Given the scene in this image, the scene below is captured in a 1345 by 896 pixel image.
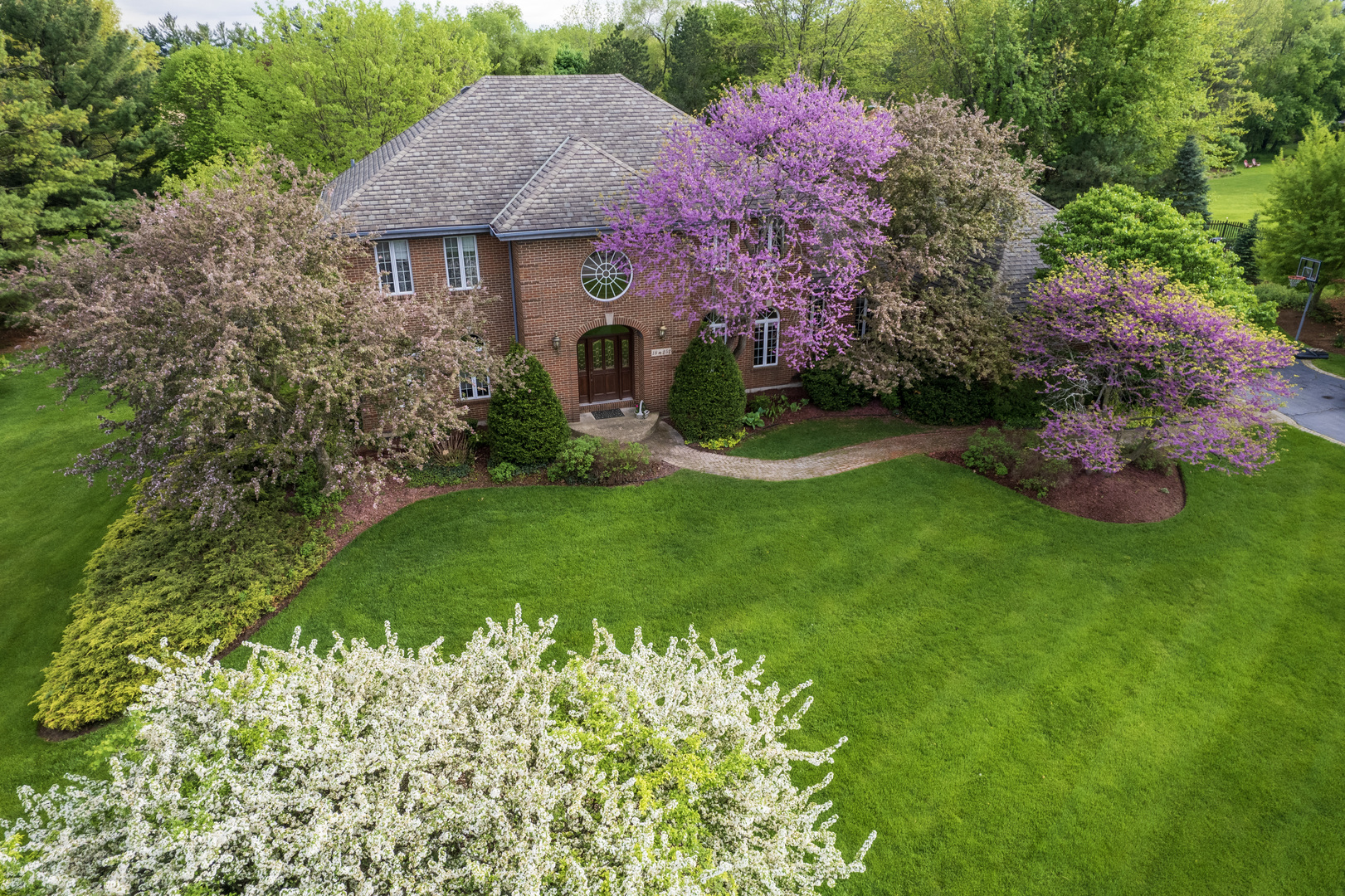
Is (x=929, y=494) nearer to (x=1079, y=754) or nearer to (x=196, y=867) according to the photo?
(x=1079, y=754)

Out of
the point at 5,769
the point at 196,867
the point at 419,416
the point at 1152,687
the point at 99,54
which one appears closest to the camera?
the point at 196,867

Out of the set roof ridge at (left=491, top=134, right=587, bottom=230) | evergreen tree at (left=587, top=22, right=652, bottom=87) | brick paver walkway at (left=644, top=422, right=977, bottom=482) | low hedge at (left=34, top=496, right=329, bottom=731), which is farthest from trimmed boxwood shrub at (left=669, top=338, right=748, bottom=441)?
evergreen tree at (left=587, top=22, right=652, bottom=87)

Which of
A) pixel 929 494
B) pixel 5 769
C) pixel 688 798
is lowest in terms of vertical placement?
pixel 5 769

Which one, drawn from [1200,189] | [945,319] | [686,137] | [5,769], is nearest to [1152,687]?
[945,319]

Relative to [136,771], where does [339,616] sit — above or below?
below

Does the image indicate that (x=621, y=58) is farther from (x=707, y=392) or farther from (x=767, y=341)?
(x=707, y=392)

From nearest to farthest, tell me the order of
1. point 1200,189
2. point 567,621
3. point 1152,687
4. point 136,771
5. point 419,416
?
point 136,771 < point 1152,687 < point 567,621 < point 419,416 < point 1200,189

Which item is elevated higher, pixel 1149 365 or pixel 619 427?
pixel 1149 365

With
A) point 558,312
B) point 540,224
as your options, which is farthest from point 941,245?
point 540,224
